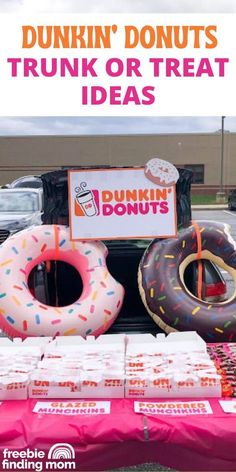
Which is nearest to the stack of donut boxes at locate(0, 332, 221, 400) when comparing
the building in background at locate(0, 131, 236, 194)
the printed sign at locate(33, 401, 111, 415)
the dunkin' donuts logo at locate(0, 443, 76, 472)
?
the printed sign at locate(33, 401, 111, 415)

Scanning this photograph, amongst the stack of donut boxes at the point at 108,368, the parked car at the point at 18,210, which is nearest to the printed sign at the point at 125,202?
the stack of donut boxes at the point at 108,368

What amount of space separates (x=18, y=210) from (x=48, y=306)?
570 centimetres

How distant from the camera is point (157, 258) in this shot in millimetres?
3629

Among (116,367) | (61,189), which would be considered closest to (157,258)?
(61,189)

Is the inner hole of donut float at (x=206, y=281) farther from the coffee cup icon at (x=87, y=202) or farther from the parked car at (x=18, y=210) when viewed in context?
the parked car at (x=18, y=210)

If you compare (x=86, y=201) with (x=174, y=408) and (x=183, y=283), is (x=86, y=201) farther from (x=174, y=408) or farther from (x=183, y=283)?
(x=174, y=408)

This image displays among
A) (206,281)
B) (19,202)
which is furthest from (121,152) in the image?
(206,281)

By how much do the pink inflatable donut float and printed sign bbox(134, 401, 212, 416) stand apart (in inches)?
43.7

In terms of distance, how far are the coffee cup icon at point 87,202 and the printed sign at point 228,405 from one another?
1.69 meters

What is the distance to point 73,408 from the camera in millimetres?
2363

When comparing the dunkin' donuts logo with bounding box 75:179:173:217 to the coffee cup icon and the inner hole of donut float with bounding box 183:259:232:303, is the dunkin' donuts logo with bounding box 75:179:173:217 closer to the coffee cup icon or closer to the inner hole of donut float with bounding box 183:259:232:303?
the coffee cup icon

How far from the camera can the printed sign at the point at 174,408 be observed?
7.56ft

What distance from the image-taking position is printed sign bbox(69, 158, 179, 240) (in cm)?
369

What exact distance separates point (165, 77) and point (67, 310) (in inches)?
65.8
